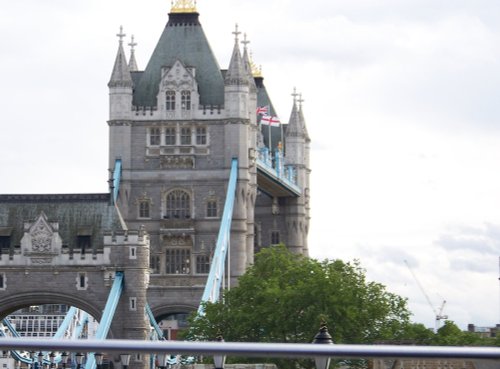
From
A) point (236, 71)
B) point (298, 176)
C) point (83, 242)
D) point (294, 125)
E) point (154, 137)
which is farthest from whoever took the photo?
point (294, 125)

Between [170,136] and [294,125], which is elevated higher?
[294,125]

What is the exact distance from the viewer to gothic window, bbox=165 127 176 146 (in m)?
108

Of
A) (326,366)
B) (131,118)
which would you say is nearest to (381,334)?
(131,118)

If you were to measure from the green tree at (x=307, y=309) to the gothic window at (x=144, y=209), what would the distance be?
2212 centimetres

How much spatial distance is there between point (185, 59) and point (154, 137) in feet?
20.0

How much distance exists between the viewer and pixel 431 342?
77812 mm

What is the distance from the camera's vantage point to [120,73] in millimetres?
109625

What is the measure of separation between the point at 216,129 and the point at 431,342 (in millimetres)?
34045

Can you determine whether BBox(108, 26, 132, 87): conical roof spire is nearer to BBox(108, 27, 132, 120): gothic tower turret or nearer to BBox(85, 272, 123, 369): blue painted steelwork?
BBox(108, 27, 132, 120): gothic tower turret

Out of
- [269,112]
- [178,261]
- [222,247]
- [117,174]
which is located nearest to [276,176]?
[269,112]

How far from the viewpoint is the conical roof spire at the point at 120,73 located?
359ft

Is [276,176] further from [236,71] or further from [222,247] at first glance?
[222,247]

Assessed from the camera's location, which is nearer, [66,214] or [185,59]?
[66,214]

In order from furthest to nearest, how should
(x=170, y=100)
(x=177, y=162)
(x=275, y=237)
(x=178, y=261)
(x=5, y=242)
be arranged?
1. (x=275, y=237)
2. (x=170, y=100)
3. (x=177, y=162)
4. (x=178, y=261)
5. (x=5, y=242)
